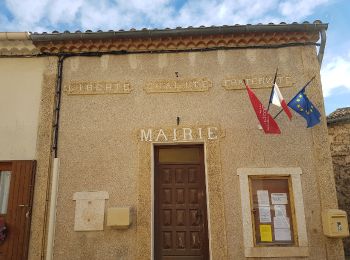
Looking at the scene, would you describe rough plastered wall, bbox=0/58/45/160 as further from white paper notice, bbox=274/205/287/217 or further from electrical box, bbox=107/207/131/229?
white paper notice, bbox=274/205/287/217

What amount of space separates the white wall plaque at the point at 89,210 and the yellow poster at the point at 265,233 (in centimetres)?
276

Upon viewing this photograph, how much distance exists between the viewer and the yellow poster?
536 centimetres

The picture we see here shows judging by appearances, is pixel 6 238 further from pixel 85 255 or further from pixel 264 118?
pixel 264 118

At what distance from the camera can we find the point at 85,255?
536 cm

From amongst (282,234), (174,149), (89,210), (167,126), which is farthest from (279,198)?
(89,210)

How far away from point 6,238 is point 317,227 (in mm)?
5342

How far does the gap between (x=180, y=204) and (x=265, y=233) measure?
5.06 feet

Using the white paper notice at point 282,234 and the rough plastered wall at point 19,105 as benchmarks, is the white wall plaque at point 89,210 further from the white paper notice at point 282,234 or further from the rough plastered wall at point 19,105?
the white paper notice at point 282,234

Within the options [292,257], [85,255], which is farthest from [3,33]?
[292,257]

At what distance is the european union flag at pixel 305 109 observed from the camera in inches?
211

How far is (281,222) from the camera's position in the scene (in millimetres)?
5430

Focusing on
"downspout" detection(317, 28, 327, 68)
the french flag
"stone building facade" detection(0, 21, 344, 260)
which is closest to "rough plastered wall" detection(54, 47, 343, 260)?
"stone building facade" detection(0, 21, 344, 260)

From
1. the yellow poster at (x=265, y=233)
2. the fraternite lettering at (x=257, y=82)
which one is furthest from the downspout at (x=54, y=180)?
the yellow poster at (x=265, y=233)

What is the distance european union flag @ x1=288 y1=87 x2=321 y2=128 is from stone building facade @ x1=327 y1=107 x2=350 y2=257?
147 inches
